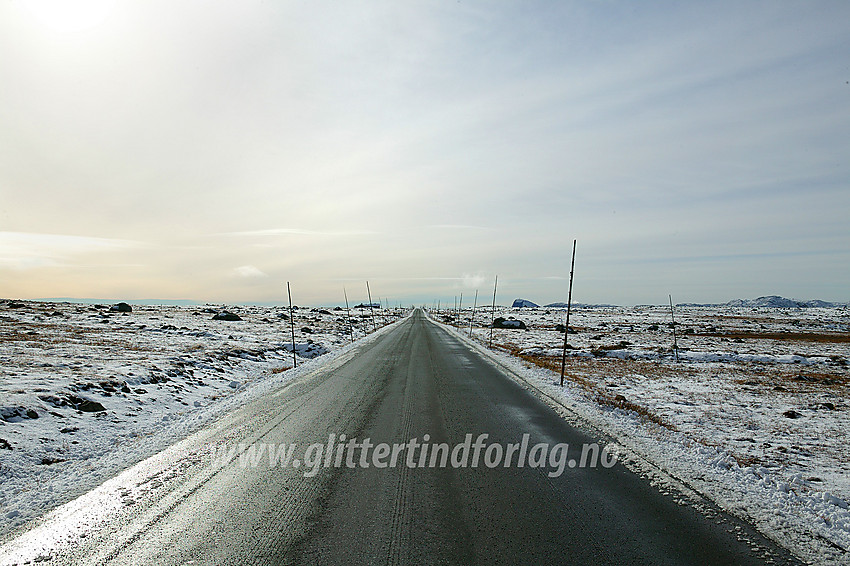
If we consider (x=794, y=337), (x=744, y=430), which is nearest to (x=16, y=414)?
(x=744, y=430)

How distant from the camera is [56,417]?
377 inches

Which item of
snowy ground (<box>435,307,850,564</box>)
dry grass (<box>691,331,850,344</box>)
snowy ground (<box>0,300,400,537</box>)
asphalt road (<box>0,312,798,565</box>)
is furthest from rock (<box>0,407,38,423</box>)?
dry grass (<box>691,331,850,344</box>)

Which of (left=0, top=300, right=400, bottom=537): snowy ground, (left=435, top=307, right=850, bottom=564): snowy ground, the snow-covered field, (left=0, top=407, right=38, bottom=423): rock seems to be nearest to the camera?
(left=435, top=307, right=850, bottom=564): snowy ground

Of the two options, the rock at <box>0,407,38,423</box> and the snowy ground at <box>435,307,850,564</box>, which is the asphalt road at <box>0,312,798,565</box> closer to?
the snowy ground at <box>435,307,850,564</box>

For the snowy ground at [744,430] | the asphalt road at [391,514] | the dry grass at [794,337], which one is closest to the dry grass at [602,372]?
the snowy ground at [744,430]

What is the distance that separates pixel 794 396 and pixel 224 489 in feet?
56.1

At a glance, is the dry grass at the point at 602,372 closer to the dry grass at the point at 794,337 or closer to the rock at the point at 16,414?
the rock at the point at 16,414

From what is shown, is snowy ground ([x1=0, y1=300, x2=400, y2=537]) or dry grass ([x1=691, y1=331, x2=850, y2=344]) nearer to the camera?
snowy ground ([x1=0, y1=300, x2=400, y2=537])

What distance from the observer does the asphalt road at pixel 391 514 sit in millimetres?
4254

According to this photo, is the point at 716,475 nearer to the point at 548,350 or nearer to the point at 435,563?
the point at 435,563

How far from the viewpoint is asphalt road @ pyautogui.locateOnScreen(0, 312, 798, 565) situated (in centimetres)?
425

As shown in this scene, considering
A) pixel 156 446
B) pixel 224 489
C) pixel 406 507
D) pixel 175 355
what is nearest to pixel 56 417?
pixel 156 446

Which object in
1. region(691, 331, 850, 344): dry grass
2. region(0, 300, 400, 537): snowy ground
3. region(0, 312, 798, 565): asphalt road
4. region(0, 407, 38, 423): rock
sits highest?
region(691, 331, 850, 344): dry grass

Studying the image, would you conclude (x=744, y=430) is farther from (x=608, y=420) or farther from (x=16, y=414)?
(x=16, y=414)
